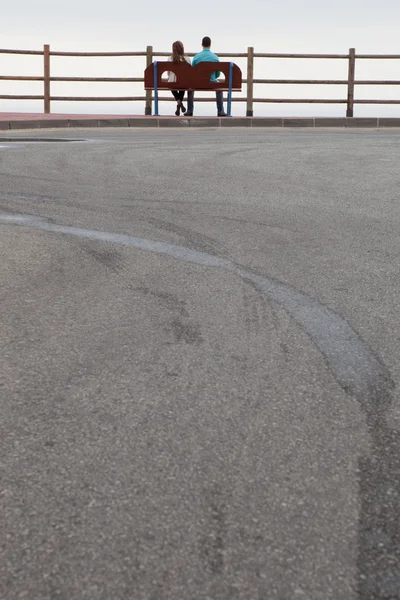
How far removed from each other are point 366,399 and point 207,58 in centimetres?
1921

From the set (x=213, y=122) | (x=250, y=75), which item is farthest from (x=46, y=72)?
(x=250, y=75)

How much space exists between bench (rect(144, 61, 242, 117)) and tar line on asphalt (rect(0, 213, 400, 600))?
16.5 metres

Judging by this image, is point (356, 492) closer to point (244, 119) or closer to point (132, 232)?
point (132, 232)

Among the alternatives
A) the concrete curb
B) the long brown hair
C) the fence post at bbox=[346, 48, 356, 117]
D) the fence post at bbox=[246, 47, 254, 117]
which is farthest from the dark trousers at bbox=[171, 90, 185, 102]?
the fence post at bbox=[346, 48, 356, 117]

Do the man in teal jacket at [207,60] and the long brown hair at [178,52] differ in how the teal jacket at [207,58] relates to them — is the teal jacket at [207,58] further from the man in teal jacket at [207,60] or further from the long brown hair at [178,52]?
the long brown hair at [178,52]

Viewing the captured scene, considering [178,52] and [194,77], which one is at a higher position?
[178,52]

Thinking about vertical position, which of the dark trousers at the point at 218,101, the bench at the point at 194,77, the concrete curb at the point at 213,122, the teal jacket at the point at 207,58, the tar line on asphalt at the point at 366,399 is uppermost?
the teal jacket at the point at 207,58

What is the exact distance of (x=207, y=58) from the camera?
69.1 ft

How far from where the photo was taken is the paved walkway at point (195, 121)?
736 inches

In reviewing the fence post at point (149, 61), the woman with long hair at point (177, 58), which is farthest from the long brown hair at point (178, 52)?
the fence post at point (149, 61)

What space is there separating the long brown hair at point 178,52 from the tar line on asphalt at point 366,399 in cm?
1669

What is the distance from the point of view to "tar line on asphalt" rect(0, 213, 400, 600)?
5.85 ft

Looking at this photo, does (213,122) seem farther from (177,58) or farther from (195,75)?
(177,58)

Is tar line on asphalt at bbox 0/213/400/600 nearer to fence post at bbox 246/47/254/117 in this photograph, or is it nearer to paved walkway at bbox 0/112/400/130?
paved walkway at bbox 0/112/400/130
